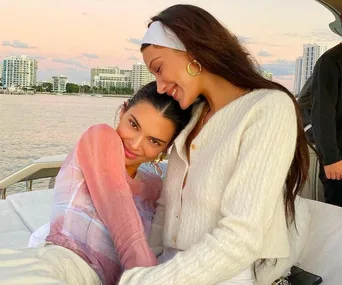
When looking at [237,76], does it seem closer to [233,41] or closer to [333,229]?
[233,41]

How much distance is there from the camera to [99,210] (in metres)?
1.42

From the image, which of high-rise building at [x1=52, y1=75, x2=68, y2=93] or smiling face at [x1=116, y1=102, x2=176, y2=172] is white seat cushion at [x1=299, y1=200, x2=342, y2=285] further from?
high-rise building at [x1=52, y1=75, x2=68, y2=93]

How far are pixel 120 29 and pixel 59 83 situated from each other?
11.5ft

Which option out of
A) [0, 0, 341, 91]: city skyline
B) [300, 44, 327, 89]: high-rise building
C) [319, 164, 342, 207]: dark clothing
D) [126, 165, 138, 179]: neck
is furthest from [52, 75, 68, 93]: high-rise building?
[126, 165, 138, 179]: neck

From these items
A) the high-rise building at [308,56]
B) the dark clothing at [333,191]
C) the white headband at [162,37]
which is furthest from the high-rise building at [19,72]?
the white headband at [162,37]

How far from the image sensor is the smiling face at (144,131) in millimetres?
1497

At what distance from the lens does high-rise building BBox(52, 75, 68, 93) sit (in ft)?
20.5

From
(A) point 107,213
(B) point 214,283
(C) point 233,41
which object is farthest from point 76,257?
(C) point 233,41

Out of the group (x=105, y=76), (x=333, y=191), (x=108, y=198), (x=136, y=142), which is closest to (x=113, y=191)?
(x=108, y=198)

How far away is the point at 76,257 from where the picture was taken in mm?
1345

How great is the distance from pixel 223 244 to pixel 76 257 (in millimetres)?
433

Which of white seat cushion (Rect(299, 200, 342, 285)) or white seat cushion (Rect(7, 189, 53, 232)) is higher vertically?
white seat cushion (Rect(299, 200, 342, 285))

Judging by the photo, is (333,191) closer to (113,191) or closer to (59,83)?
(113,191)

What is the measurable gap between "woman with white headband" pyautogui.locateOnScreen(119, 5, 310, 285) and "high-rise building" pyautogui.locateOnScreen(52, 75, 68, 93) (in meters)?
4.90
